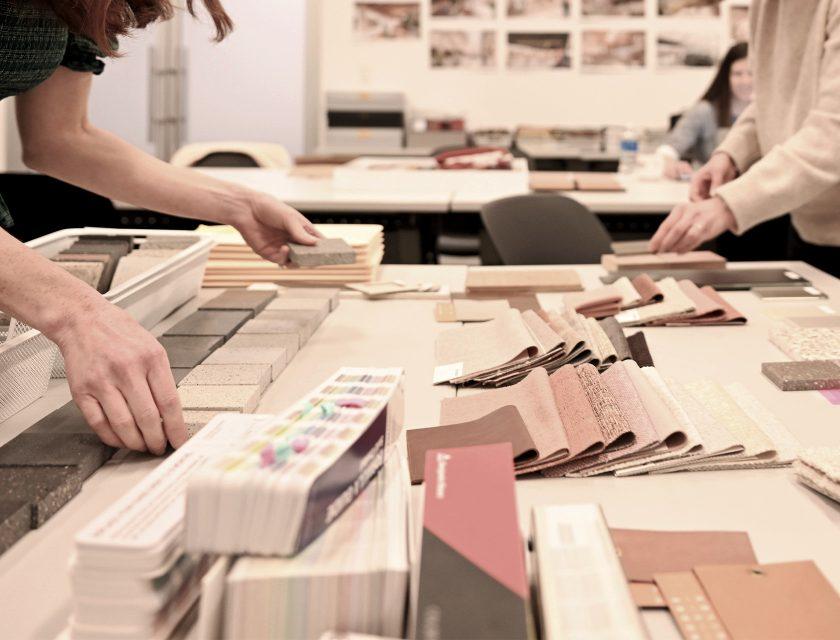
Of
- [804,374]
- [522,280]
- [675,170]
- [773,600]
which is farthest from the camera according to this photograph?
[675,170]

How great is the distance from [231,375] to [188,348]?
0.17m

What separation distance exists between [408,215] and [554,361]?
2.04 meters

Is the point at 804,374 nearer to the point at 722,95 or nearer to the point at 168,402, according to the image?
the point at 168,402

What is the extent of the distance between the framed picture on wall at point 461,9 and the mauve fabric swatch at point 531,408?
5.96 meters

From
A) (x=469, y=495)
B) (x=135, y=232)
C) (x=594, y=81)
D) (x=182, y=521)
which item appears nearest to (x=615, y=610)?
(x=469, y=495)

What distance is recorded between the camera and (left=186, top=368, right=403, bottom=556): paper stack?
2.12 feet

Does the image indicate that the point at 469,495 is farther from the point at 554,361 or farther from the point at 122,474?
the point at 554,361

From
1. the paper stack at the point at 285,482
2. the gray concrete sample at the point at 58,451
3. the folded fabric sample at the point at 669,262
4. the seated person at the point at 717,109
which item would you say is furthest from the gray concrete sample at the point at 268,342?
the seated person at the point at 717,109

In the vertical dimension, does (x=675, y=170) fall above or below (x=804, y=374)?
above

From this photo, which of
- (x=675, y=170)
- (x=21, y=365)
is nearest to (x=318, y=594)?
(x=21, y=365)

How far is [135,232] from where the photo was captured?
6.02ft

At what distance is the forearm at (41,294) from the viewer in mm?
985

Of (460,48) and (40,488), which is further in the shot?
(460,48)

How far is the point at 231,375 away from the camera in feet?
4.19
